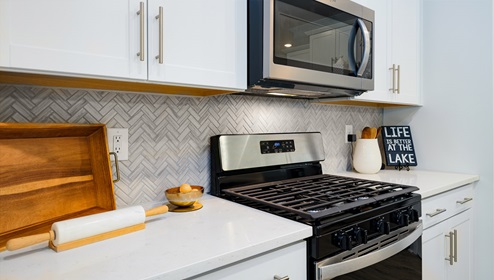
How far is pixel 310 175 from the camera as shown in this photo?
5.68 feet

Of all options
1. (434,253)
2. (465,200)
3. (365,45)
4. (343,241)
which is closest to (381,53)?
(365,45)

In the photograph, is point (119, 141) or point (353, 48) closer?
point (119, 141)

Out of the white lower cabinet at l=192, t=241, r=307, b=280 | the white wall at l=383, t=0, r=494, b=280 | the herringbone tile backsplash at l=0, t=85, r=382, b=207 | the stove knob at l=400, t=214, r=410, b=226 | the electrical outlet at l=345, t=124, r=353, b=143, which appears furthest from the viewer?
the electrical outlet at l=345, t=124, r=353, b=143

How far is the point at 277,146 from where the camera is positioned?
5.17ft

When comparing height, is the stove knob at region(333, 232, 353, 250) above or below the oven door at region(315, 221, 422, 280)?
above

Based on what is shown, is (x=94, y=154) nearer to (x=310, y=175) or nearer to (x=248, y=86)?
(x=248, y=86)

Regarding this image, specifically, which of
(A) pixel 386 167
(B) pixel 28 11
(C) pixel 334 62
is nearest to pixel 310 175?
(C) pixel 334 62

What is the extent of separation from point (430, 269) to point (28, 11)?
6.33ft

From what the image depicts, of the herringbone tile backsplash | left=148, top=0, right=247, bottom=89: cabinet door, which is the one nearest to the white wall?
the herringbone tile backsplash

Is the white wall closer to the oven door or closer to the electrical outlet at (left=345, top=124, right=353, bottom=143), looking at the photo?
the electrical outlet at (left=345, top=124, right=353, bottom=143)

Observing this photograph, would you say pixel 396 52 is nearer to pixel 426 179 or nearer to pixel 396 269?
pixel 426 179

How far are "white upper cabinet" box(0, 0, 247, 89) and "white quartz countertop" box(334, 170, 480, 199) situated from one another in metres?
1.09

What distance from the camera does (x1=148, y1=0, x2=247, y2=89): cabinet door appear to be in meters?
0.97

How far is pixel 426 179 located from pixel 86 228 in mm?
1772
